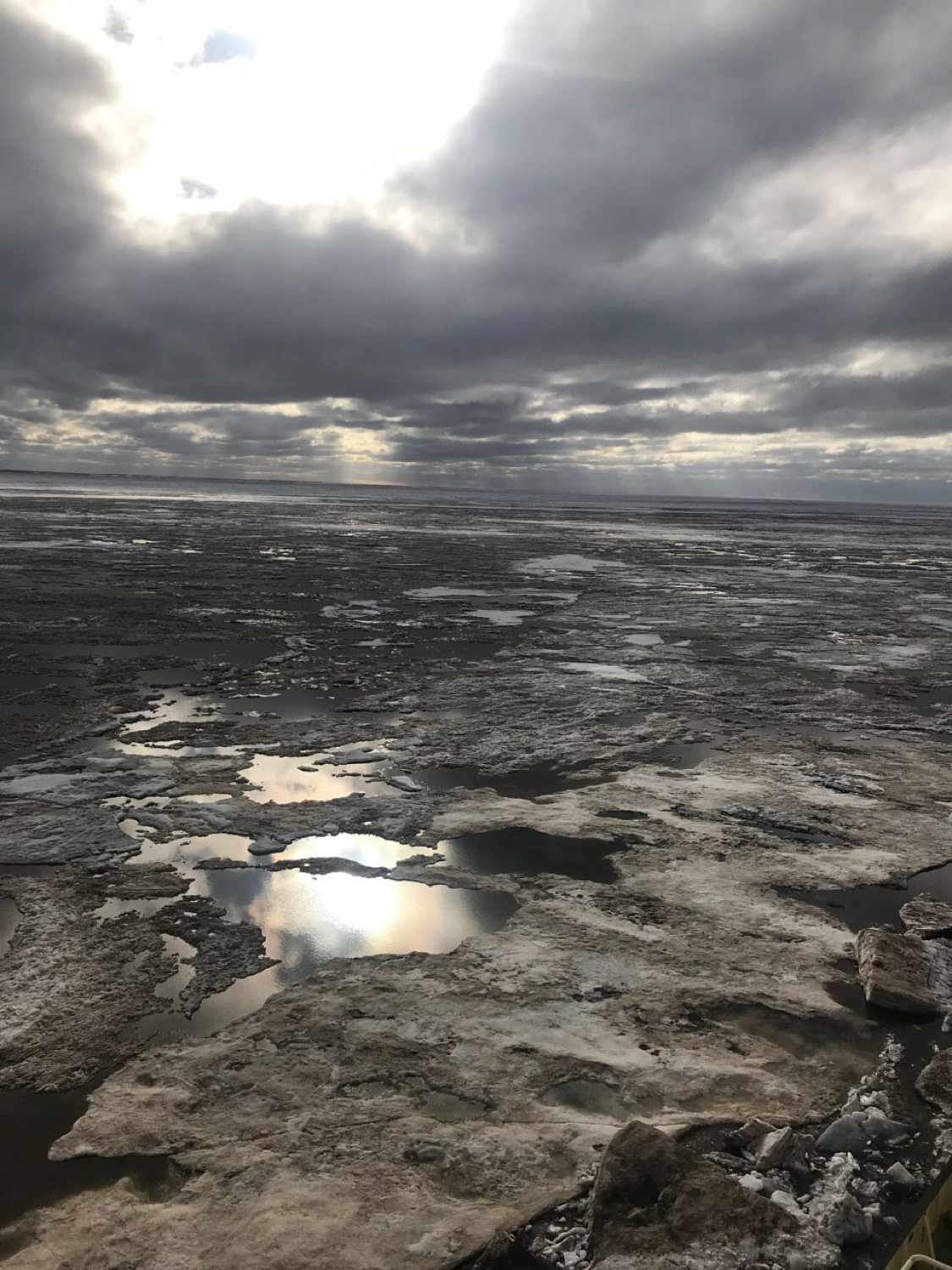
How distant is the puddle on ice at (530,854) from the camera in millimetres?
5805

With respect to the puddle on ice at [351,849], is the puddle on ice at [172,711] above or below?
above

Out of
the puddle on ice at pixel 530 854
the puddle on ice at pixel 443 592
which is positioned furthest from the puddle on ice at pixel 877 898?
the puddle on ice at pixel 443 592

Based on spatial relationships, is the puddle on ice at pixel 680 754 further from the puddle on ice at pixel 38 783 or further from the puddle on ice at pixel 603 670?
the puddle on ice at pixel 38 783

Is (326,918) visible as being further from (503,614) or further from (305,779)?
(503,614)

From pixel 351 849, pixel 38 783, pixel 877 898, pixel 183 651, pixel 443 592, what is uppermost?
pixel 443 592

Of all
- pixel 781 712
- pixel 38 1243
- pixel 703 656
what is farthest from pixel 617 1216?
pixel 703 656

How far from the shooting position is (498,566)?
27.7 m

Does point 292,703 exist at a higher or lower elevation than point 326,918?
higher

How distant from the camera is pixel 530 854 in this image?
6.07 metres

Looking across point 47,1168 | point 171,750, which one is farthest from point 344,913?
point 171,750

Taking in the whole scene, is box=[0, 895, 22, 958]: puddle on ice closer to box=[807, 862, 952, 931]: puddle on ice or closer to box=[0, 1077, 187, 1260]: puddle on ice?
box=[0, 1077, 187, 1260]: puddle on ice

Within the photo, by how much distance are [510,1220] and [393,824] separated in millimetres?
3637

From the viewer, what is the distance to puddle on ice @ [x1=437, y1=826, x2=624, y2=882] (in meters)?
5.80

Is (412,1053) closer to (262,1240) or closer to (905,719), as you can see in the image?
(262,1240)
